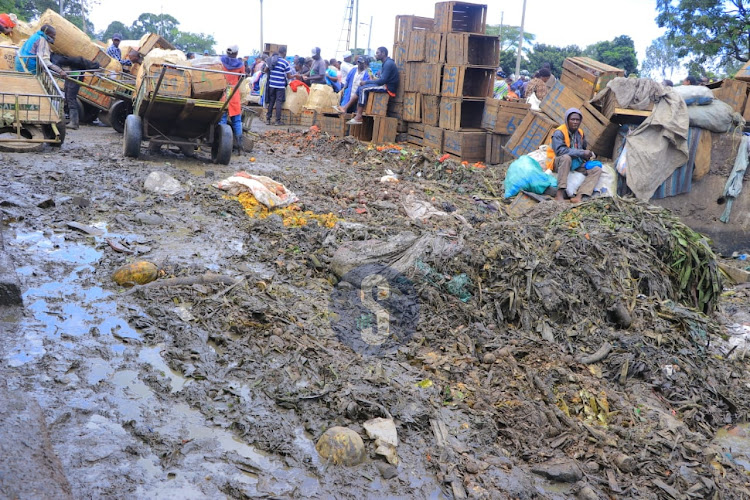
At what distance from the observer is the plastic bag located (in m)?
8.47

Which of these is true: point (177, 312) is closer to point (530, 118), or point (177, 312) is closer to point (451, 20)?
point (530, 118)

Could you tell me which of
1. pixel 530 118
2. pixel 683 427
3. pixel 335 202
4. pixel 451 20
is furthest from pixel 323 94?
pixel 683 427

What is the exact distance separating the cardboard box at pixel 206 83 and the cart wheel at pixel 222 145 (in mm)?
758

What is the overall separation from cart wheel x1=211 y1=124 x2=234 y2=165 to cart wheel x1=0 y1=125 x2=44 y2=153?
2413 millimetres

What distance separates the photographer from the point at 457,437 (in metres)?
3.46

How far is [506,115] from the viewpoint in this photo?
36.1 ft

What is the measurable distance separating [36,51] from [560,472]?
408 inches

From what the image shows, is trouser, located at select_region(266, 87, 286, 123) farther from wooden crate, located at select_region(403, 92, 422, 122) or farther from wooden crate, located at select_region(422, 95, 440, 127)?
wooden crate, located at select_region(422, 95, 440, 127)

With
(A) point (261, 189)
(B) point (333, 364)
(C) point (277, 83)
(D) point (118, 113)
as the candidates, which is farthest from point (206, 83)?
(C) point (277, 83)

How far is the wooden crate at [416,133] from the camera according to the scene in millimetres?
12273

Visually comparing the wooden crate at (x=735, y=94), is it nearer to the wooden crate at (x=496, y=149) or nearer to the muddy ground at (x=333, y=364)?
the wooden crate at (x=496, y=149)

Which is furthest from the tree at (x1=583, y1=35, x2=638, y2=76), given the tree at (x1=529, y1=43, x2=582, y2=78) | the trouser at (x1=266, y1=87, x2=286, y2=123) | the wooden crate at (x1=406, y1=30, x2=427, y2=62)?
the wooden crate at (x1=406, y1=30, x2=427, y2=62)

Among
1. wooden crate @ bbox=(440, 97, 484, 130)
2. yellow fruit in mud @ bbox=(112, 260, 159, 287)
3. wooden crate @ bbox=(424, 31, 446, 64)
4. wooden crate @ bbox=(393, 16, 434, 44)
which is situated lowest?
yellow fruit in mud @ bbox=(112, 260, 159, 287)

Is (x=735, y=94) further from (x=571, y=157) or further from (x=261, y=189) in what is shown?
(x=261, y=189)
